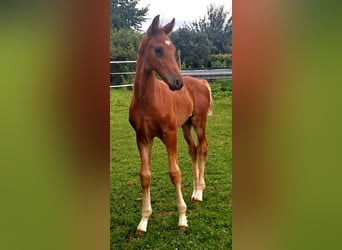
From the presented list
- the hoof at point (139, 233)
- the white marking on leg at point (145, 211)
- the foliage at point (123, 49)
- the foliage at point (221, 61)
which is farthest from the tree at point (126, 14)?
the hoof at point (139, 233)

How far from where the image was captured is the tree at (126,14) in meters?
1.10

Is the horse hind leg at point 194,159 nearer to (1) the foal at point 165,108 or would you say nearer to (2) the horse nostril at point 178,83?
(1) the foal at point 165,108

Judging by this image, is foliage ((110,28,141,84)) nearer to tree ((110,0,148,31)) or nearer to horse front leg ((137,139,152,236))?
tree ((110,0,148,31))

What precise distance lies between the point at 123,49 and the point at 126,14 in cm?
11

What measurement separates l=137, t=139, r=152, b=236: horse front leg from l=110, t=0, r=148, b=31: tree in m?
0.38

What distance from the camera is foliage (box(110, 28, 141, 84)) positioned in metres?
1.10

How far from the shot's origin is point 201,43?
3.81 feet

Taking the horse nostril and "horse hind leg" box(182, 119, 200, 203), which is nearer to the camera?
the horse nostril

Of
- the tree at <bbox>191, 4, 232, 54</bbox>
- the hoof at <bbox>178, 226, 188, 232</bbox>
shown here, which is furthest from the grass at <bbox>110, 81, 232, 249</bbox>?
the tree at <bbox>191, 4, 232, 54</bbox>

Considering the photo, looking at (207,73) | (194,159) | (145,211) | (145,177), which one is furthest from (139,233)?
(207,73)

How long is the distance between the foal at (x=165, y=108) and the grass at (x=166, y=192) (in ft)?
0.08
